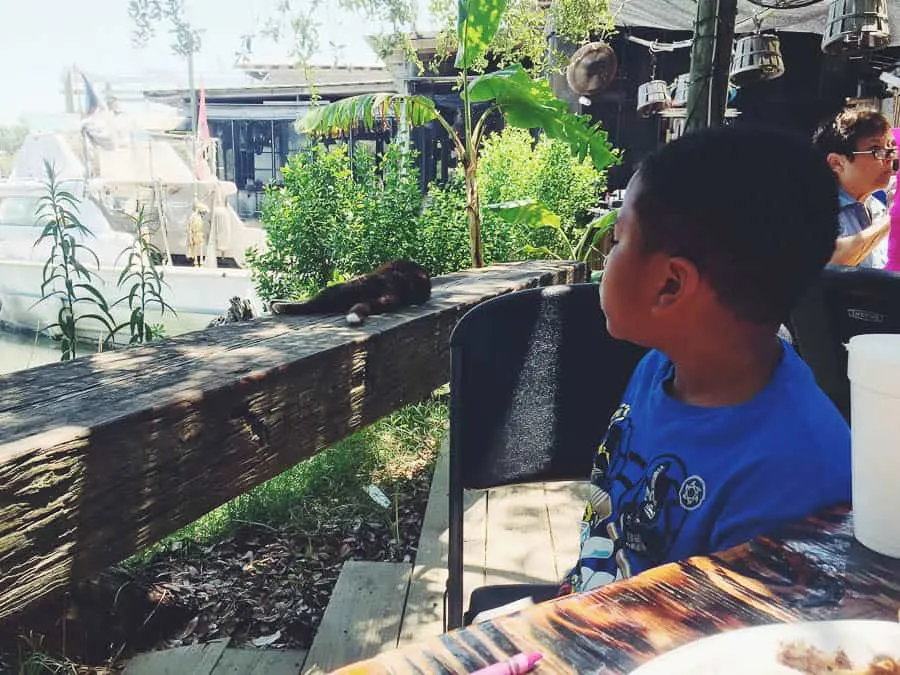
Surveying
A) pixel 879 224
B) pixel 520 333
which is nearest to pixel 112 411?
pixel 520 333

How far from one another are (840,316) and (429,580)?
1538 mm

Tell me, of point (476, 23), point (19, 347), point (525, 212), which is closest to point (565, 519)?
point (525, 212)

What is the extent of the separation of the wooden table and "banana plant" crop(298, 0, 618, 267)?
487 cm

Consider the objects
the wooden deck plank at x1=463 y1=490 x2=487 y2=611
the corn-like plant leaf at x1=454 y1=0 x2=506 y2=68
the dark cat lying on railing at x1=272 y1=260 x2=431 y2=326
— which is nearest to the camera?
the wooden deck plank at x1=463 y1=490 x2=487 y2=611

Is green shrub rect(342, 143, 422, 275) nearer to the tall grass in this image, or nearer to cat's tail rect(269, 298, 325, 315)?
the tall grass

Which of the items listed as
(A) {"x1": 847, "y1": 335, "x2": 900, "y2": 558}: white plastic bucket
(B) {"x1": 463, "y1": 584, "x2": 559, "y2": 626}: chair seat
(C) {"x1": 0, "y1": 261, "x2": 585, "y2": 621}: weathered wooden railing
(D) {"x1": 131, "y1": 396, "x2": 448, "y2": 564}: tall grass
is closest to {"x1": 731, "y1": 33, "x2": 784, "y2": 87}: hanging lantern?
(D) {"x1": 131, "y1": 396, "x2": 448, "y2": 564}: tall grass

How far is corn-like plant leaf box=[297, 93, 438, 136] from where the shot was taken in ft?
18.7

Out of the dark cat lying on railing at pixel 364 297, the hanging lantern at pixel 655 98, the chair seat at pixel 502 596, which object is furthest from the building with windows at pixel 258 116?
the chair seat at pixel 502 596

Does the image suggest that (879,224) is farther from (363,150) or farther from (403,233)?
(363,150)

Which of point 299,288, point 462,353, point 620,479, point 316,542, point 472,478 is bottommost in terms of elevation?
point 316,542

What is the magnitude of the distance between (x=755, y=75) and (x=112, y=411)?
5.93 metres

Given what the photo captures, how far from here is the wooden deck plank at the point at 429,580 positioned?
7.29ft

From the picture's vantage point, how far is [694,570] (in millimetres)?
734

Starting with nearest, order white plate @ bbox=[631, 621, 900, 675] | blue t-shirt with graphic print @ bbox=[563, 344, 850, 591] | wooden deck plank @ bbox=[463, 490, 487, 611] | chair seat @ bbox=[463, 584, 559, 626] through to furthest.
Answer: white plate @ bbox=[631, 621, 900, 675] < blue t-shirt with graphic print @ bbox=[563, 344, 850, 591] < chair seat @ bbox=[463, 584, 559, 626] < wooden deck plank @ bbox=[463, 490, 487, 611]
